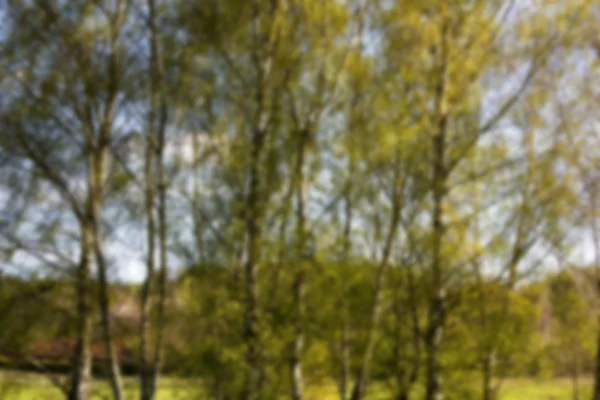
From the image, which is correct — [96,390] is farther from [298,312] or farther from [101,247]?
[298,312]

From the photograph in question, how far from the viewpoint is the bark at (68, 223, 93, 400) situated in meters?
7.66

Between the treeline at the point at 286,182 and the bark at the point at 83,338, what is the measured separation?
0.09ft

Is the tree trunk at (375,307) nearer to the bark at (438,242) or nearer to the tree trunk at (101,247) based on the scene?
the bark at (438,242)

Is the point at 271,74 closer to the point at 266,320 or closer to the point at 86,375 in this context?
the point at 266,320

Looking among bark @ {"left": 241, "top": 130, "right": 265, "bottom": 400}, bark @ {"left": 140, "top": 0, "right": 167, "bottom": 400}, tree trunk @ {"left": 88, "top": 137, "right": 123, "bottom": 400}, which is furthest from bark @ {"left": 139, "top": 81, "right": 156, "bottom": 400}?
bark @ {"left": 241, "top": 130, "right": 265, "bottom": 400}

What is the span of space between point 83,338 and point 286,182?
12.6 feet

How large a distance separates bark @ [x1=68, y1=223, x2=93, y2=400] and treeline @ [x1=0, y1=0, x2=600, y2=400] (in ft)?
0.09

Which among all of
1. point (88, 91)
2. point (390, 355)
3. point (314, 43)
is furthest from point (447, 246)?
point (88, 91)

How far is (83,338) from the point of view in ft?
25.2

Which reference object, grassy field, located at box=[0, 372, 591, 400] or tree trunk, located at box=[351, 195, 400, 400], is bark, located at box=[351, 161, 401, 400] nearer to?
tree trunk, located at box=[351, 195, 400, 400]

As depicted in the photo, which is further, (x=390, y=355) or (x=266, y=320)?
(x=390, y=355)

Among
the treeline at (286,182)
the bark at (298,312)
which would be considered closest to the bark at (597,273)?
the treeline at (286,182)

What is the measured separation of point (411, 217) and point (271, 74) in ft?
10.6

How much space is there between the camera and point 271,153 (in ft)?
28.1
